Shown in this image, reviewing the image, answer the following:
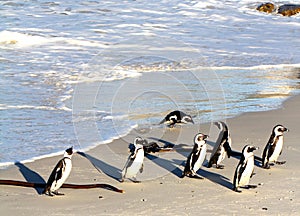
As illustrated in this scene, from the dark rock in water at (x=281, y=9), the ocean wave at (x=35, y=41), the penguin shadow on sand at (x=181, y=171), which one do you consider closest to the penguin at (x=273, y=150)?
the penguin shadow on sand at (x=181, y=171)

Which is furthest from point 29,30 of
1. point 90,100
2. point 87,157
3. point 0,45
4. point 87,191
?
point 87,191

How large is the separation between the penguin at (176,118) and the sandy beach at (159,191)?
2.99ft

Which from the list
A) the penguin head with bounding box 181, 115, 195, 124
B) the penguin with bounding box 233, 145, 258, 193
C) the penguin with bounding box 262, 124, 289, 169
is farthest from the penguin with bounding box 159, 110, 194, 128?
the penguin with bounding box 233, 145, 258, 193

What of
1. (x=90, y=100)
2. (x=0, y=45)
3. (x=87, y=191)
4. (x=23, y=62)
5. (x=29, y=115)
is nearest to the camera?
(x=87, y=191)

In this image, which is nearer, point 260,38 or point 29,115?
point 29,115

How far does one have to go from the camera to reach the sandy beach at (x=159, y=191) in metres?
5.35

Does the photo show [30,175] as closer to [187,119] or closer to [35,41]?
[187,119]

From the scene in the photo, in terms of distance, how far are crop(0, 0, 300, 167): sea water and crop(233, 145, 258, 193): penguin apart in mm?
2373

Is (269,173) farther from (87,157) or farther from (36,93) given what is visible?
(36,93)

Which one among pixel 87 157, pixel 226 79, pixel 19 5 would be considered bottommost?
pixel 19 5

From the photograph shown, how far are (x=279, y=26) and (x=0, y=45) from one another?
455 inches

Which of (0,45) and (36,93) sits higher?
(36,93)

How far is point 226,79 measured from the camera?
41.9 feet

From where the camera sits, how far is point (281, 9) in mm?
30000
